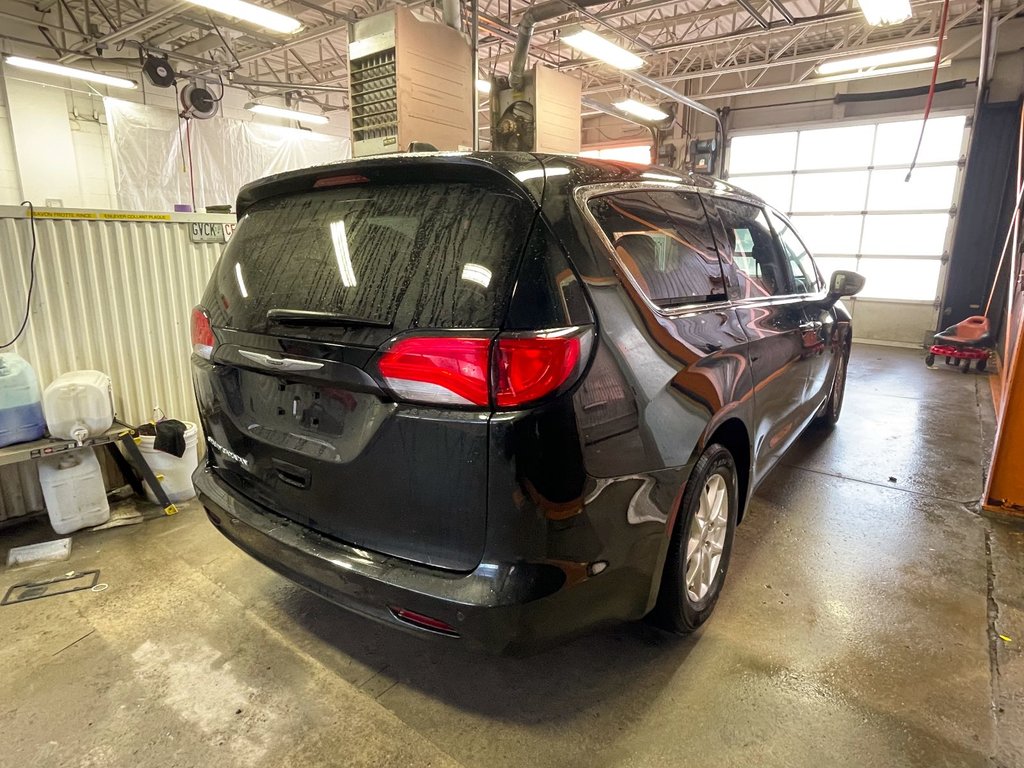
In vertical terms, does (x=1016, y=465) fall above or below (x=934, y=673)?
above

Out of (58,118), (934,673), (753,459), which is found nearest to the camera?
(934,673)

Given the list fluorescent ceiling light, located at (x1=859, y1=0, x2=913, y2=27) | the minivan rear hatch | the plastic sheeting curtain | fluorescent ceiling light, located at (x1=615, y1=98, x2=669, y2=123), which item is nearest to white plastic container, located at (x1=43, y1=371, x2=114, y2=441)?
the minivan rear hatch

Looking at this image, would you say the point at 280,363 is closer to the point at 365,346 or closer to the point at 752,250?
A: the point at 365,346

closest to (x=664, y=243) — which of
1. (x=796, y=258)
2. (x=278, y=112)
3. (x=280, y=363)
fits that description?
(x=280, y=363)

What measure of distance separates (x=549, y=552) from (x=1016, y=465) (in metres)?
3.06

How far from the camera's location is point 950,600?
7.79ft

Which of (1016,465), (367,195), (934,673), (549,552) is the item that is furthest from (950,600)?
(367,195)

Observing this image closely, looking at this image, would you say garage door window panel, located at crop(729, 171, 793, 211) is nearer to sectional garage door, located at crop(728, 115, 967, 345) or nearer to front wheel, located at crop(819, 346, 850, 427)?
sectional garage door, located at crop(728, 115, 967, 345)

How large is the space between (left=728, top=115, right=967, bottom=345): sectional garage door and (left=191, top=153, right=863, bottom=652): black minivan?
8.75 metres

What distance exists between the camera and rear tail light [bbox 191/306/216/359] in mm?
1936

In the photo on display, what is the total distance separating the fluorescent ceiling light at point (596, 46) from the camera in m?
5.64

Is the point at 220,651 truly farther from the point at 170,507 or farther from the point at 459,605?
the point at 170,507

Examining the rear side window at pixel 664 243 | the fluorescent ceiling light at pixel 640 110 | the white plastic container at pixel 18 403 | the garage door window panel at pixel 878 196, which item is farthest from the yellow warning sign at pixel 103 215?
the garage door window panel at pixel 878 196

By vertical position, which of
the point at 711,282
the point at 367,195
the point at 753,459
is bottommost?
the point at 753,459
